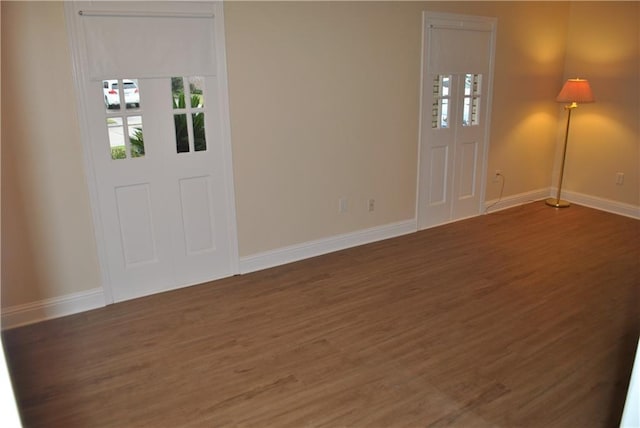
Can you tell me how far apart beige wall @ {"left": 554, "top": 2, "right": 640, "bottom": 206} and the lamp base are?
235 millimetres

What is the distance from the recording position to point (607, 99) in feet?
17.6

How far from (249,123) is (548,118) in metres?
3.79

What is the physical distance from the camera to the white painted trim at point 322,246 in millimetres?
4035

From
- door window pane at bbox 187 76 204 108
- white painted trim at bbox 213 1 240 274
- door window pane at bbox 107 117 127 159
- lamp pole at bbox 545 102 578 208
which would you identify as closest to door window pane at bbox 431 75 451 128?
lamp pole at bbox 545 102 578 208

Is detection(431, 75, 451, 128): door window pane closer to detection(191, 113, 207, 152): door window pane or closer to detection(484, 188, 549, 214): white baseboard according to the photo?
detection(484, 188, 549, 214): white baseboard

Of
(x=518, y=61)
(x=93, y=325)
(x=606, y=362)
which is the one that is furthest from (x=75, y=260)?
(x=518, y=61)

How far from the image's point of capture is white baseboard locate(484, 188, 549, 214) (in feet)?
18.1

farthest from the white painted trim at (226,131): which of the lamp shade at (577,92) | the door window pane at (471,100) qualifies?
the lamp shade at (577,92)

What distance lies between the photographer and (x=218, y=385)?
8.56 feet

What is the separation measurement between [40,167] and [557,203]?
5178 mm

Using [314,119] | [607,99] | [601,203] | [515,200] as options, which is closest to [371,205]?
[314,119]

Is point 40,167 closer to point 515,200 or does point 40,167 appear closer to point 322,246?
Result: point 322,246

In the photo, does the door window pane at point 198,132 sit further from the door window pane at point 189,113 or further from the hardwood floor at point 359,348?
the hardwood floor at point 359,348

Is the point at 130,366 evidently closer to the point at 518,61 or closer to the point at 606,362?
the point at 606,362
